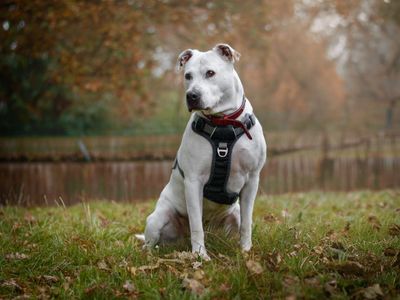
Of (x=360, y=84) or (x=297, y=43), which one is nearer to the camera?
(x=297, y=43)

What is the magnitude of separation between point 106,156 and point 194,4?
3800 mm

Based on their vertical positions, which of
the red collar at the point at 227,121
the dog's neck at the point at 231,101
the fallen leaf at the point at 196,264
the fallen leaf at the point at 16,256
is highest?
the dog's neck at the point at 231,101

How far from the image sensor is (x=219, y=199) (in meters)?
3.54

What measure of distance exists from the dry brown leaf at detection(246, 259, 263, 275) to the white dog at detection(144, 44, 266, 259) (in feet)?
2.13

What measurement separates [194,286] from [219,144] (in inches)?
44.1

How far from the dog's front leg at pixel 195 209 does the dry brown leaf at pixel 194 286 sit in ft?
2.21

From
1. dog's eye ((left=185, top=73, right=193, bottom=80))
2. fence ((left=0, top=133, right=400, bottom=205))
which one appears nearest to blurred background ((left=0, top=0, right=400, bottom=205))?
fence ((left=0, top=133, right=400, bottom=205))

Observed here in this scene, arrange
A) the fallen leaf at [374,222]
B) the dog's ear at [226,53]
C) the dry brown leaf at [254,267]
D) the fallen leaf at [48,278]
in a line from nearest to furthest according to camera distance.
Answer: the dry brown leaf at [254,267] → the fallen leaf at [48,278] → the dog's ear at [226,53] → the fallen leaf at [374,222]

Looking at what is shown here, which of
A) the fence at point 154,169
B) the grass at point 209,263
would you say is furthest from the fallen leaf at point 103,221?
the fence at point 154,169

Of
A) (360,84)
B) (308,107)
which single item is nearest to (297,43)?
(308,107)

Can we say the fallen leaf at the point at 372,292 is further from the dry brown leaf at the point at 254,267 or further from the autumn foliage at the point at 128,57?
the autumn foliage at the point at 128,57

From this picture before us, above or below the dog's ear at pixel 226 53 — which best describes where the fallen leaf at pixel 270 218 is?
below

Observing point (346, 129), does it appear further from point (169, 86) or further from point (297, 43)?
point (169, 86)

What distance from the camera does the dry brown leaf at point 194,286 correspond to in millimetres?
2568
